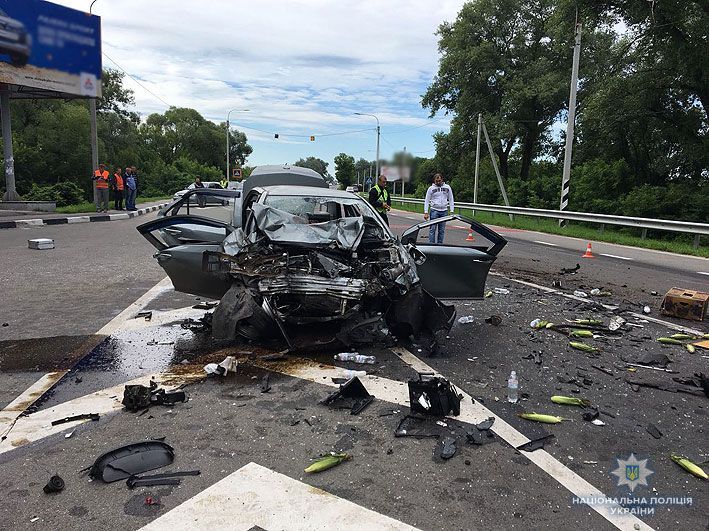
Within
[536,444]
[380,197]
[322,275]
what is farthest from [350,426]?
[380,197]

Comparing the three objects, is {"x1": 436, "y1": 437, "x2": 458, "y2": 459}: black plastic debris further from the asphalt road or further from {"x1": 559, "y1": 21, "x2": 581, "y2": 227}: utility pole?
{"x1": 559, "y1": 21, "x2": 581, "y2": 227}: utility pole

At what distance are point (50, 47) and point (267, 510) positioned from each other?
22.9 meters

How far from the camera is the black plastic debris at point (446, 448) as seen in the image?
302 centimetres

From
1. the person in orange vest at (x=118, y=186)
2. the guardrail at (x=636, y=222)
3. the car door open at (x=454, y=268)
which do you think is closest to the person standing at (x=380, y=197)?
the car door open at (x=454, y=268)

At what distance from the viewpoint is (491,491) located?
8.76 feet

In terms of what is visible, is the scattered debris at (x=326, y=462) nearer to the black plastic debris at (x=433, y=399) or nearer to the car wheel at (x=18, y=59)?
the black plastic debris at (x=433, y=399)

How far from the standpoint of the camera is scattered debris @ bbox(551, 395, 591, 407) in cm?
381

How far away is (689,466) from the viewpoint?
2959 millimetres

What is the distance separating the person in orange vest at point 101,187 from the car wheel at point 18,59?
455cm

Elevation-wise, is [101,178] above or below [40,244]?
above

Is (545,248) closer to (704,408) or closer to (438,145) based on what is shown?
(704,408)

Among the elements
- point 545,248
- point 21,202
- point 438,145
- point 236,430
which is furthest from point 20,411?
point 438,145

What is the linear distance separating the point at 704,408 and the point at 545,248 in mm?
10182

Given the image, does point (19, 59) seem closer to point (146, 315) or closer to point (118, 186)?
point (118, 186)
